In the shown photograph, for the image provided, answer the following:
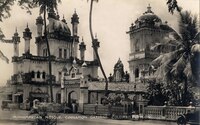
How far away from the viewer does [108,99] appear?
570cm

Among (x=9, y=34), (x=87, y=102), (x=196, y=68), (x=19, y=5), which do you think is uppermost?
(x=19, y=5)

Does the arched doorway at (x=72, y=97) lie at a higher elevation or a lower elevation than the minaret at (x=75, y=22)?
lower

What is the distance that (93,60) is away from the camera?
530 cm

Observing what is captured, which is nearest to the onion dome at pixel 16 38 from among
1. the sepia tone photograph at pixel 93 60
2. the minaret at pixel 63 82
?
Answer: the sepia tone photograph at pixel 93 60

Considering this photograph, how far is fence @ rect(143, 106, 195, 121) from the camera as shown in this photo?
584 centimetres

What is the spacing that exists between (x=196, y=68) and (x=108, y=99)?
1173 millimetres

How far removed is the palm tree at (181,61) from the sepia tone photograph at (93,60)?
1 centimetres

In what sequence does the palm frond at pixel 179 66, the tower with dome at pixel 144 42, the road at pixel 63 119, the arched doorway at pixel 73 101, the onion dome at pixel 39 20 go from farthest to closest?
the palm frond at pixel 179 66, the tower with dome at pixel 144 42, the arched doorway at pixel 73 101, the onion dome at pixel 39 20, the road at pixel 63 119

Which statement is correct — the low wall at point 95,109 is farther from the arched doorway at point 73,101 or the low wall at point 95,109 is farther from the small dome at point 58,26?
the small dome at point 58,26

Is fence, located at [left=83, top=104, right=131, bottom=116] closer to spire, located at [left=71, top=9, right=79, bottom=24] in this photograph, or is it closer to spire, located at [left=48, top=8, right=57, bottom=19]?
spire, located at [left=71, top=9, right=79, bottom=24]

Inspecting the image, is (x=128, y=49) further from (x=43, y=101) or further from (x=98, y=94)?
(x=43, y=101)

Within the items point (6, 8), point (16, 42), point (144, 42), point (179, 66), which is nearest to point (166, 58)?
point (179, 66)

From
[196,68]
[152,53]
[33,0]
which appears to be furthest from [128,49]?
[33,0]

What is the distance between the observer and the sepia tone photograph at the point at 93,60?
5.11 metres
